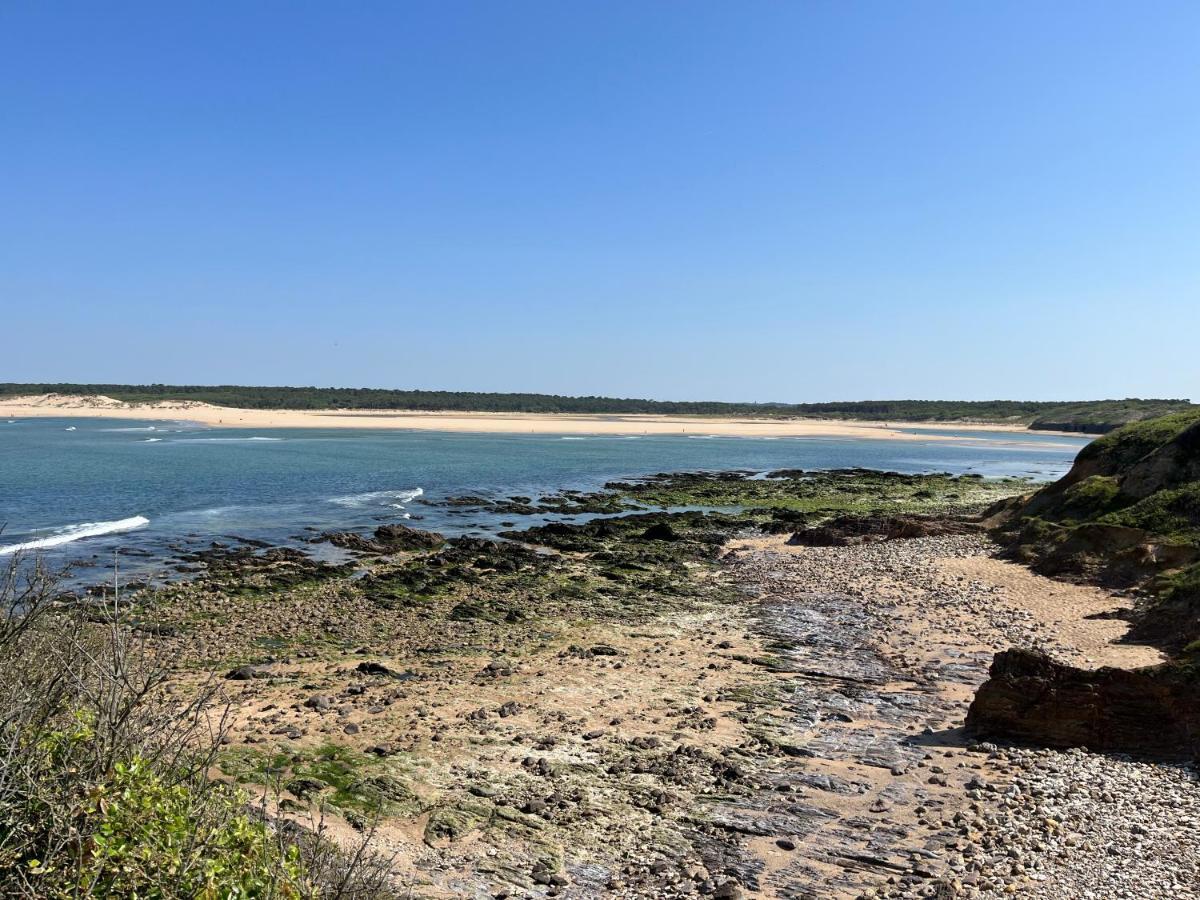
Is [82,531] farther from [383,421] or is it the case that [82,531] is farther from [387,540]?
[383,421]

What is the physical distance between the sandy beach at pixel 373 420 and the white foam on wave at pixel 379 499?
238 ft

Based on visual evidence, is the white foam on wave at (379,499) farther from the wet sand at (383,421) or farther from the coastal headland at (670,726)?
the wet sand at (383,421)

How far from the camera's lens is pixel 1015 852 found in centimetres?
867

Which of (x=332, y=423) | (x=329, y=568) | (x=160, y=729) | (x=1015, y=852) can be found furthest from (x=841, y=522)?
(x=332, y=423)

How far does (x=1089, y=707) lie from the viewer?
1157 centimetres

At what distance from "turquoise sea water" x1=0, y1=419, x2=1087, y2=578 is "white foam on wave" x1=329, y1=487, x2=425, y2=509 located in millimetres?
108

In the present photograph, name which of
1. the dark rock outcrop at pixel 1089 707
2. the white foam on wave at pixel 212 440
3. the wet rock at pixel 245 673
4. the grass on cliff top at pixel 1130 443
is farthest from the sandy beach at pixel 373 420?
the dark rock outcrop at pixel 1089 707

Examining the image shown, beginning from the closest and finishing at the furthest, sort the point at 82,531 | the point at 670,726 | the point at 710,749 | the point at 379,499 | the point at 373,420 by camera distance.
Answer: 1. the point at 710,749
2. the point at 670,726
3. the point at 82,531
4. the point at 379,499
5. the point at 373,420

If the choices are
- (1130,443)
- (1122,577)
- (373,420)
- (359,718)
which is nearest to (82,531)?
(359,718)

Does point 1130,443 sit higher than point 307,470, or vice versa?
point 1130,443

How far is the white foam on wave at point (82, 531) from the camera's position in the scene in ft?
90.4

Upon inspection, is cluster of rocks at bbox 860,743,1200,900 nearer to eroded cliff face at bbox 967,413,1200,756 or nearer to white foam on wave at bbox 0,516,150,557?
eroded cliff face at bbox 967,413,1200,756

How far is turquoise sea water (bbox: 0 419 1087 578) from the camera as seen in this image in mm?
33387

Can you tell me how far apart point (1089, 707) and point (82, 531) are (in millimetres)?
33573
